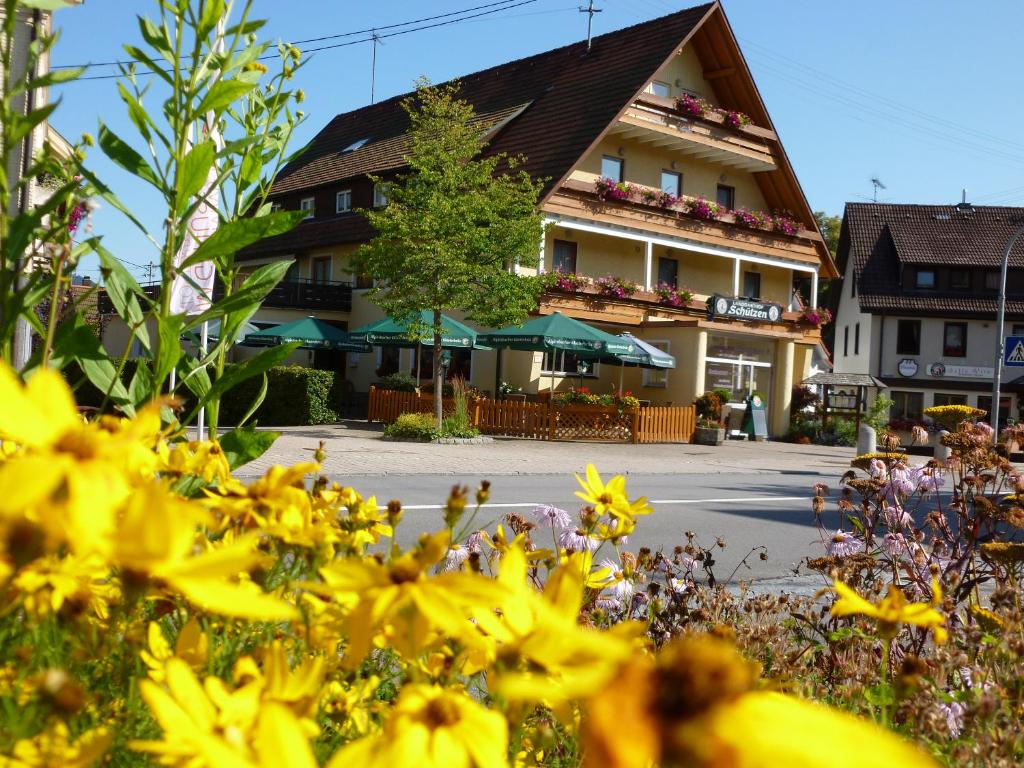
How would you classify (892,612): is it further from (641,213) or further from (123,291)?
(641,213)

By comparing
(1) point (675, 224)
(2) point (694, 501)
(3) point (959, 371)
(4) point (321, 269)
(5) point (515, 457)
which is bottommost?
(2) point (694, 501)

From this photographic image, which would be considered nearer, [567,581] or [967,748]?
[567,581]

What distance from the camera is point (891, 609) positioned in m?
1.15

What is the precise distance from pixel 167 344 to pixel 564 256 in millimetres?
25349

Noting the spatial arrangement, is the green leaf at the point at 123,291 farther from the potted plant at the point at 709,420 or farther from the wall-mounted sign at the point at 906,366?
the wall-mounted sign at the point at 906,366

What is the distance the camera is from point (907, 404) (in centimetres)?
3962

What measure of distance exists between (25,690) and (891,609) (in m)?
0.87

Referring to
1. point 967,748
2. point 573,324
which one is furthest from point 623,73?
point 967,748

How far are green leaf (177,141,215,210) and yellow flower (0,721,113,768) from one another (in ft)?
3.99

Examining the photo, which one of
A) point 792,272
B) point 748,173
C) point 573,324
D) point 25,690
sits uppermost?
point 748,173

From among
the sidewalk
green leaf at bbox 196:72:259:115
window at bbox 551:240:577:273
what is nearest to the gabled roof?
window at bbox 551:240:577:273

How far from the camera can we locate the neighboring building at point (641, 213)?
2623 cm

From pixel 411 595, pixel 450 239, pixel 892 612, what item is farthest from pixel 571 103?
pixel 411 595

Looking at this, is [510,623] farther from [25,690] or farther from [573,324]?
[573,324]
